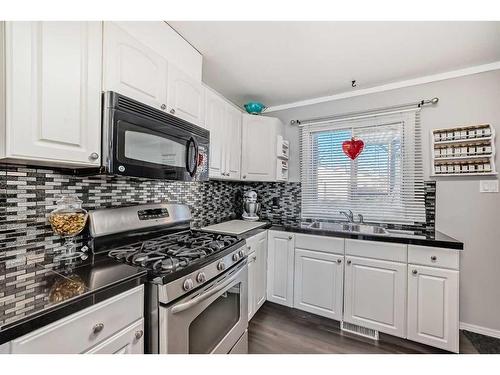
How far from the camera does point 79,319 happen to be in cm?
73

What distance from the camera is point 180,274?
102cm

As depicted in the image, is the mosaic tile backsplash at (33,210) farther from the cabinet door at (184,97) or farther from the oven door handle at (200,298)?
the cabinet door at (184,97)

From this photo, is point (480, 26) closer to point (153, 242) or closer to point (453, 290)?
point (453, 290)

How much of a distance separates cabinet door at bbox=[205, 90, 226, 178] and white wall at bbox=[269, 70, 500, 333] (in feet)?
6.41

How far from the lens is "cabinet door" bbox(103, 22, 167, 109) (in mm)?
1079

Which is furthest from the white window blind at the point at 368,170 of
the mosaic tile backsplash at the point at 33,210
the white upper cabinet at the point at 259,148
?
the mosaic tile backsplash at the point at 33,210

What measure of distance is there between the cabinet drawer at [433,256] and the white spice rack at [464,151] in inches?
31.1

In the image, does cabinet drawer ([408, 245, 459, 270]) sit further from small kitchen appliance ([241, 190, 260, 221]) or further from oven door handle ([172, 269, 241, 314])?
small kitchen appliance ([241, 190, 260, 221])

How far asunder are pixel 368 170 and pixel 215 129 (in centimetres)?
165

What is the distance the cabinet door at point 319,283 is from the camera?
1933 millimetres

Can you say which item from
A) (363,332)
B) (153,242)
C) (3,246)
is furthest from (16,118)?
(363,332)
